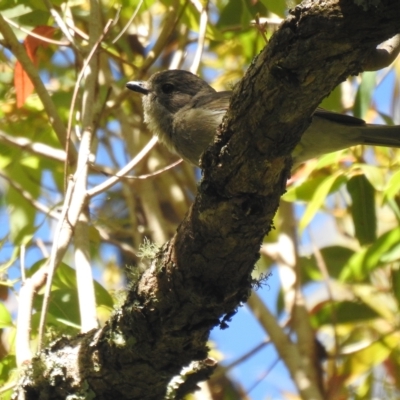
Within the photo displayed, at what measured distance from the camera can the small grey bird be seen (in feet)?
10.6

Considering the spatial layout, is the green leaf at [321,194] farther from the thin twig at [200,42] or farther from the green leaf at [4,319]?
the green leaf at [4,319]

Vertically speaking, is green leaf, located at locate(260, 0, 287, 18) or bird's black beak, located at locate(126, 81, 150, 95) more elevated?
bird's black beak, located at locate(126, 81, 150, 95)

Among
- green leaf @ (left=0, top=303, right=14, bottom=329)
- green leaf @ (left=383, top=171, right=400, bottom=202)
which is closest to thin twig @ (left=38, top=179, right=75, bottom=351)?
green leaf @ (left=0, top=303, right=14, bottom=329)

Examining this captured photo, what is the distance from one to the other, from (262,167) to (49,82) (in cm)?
312

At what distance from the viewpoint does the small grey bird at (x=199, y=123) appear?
324 centimetres

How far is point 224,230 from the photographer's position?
6.95ft

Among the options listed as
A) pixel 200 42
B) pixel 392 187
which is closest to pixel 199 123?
pixel 200 42

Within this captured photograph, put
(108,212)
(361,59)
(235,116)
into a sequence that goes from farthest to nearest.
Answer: (108,212)
(235,116)
(361,59)

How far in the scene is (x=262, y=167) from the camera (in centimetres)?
199

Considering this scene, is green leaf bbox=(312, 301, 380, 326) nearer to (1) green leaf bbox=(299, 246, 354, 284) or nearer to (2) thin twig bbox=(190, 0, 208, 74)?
(1) green leaf bbox=(299, 246, 354, 284)

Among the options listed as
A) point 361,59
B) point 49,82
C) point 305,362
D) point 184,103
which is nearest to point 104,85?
point 184,103

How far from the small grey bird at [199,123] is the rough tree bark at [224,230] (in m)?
1.02

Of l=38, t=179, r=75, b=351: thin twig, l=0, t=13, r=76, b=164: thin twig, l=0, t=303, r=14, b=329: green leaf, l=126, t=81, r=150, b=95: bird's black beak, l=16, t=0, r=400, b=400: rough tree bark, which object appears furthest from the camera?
l=126, t=81, r=150, b=95: bird's black beak

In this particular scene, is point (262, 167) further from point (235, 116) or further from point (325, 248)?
point (325, 248)
